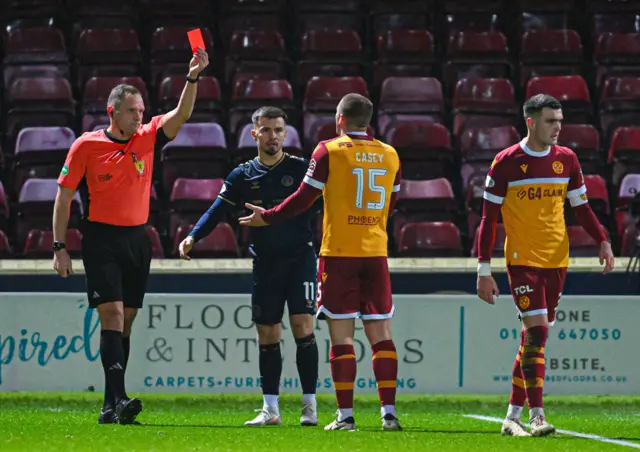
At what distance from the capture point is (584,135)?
1219 cm

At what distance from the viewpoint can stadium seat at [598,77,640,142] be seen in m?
12.6

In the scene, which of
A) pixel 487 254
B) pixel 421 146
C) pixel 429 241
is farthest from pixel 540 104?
pixel 421 146

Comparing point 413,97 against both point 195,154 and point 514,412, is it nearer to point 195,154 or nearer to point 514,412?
point 195,154

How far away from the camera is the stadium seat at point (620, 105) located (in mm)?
12562

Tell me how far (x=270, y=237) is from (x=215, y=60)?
7155 mm

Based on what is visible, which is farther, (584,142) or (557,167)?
(584,142)

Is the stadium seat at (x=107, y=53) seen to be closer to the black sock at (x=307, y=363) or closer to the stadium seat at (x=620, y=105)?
the stadium seat at (x=620, y=105)

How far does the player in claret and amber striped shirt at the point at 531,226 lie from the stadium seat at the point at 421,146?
5.60 meters

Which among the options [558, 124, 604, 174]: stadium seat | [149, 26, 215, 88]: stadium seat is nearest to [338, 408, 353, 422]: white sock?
[558, 124, 604, 174]: stadium seat

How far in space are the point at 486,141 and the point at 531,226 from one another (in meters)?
5.92

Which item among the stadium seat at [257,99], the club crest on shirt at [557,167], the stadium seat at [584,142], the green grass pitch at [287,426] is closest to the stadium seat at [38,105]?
the stadium seat at [257,99]

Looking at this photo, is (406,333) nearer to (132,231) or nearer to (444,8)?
(132,231)

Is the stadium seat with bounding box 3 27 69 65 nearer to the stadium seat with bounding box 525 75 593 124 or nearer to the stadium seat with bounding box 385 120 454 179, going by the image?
the stadium seat with bounding box 385 120 454 179

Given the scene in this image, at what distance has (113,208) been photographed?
22.0ft
